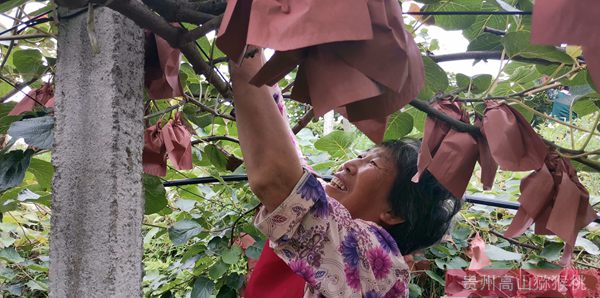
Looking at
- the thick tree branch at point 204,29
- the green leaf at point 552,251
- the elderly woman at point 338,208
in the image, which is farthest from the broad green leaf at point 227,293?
the thick tree branch at point 204,29

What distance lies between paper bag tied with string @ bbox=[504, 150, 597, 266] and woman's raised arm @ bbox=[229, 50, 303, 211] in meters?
0.31

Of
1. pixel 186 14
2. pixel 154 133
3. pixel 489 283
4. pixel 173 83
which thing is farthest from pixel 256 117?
pixel 489 283

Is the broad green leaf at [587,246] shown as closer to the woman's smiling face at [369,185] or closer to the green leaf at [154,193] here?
the woman's smiling face at [369,185]

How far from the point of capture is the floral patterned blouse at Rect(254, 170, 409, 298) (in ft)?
2.82

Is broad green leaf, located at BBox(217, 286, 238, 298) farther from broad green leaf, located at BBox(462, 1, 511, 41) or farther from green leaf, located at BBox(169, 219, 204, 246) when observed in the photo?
broad green leaf, located at BBox(462, 1, 511, 41)

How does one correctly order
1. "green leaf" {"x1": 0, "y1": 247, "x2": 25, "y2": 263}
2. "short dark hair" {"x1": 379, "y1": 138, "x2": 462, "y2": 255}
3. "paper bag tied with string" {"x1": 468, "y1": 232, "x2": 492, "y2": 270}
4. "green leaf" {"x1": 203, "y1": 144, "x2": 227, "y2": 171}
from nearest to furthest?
1. "short dark hair" {"x1": 379, "y1": 138, "x2": 462, "y2": 255}
2. "green leaf" {"x1": 203, "y1": 144, "x2": 227, "y2": 171}
3. "paper bag tied with string" {"x1": 468, "y1": 232, "x2": 492, "y2": 270}
4. "green leaf" {"x1": 0, "y1": 247, "x2": 25, "y2": 263}

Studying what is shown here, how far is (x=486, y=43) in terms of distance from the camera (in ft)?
2.92

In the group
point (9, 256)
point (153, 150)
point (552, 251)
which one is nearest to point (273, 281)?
point (153, 150)

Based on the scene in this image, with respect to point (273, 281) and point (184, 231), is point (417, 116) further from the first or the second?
point (184, 231)

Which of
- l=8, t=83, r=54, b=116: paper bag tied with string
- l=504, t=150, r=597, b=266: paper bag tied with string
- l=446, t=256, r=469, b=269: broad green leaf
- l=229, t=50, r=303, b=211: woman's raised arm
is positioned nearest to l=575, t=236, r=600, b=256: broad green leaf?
l=446, t=256, r=469, b=269: broad green leaf

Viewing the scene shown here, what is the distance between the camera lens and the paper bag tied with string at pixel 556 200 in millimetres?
785

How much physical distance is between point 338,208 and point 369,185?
0.26 metres

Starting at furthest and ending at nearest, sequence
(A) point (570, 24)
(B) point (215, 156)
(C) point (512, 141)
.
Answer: (B) point (215, 156)
(C) point (512, 141)
(A) point (570, 24)

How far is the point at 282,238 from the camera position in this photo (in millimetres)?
888
